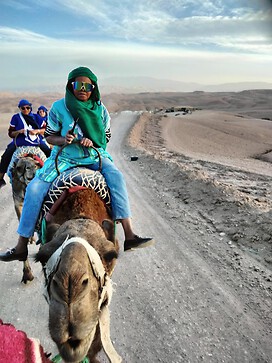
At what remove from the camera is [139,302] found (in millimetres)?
5008

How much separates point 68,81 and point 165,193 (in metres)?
7.30

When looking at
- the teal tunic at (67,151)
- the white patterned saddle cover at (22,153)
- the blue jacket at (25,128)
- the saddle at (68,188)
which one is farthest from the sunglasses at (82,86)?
the blue jacket at (25,128)

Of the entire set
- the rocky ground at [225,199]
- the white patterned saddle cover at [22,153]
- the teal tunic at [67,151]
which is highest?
the teal tunic at [67,151]

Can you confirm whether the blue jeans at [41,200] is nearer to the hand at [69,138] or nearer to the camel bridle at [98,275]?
the hand at [69,138]

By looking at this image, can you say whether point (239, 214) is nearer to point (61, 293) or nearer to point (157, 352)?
point (157, 352)

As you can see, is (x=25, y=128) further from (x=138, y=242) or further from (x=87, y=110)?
(x=138, y=242)

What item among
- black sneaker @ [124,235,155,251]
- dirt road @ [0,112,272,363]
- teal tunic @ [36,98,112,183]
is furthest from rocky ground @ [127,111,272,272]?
teal tunic @ [36,98,112,183]

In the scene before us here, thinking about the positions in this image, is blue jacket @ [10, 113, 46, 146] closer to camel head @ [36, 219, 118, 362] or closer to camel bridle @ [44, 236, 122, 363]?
camel head @ [36, 219, 118, 362]

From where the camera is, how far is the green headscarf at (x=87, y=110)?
3.76 m

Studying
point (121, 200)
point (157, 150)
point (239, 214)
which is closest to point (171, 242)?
point (239, 214)

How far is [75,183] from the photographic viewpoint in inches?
134

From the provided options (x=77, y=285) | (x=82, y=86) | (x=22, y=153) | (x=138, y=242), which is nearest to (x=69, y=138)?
(x=82, y=86)

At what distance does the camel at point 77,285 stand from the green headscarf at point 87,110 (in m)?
1.33

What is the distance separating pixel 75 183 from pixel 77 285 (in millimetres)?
1497
